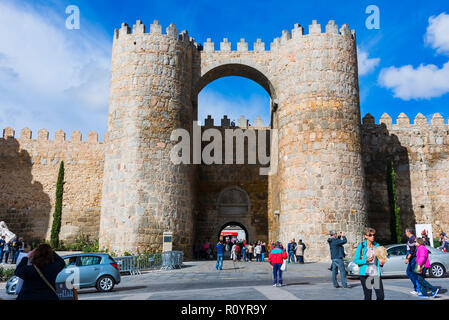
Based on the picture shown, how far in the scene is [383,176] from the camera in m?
26.3

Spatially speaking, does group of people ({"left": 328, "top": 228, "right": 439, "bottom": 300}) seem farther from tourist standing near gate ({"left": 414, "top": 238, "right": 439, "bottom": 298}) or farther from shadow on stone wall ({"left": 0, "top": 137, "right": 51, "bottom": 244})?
shadow on stone wall ({"left": 0, "top": 137, "right": 51, "bottom": 244})

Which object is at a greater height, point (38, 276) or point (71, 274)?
point (38, 276)

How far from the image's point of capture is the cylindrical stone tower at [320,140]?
20.8 meters

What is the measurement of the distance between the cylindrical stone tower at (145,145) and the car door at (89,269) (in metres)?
9.01

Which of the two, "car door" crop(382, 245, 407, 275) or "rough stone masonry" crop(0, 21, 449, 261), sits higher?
"rough stone masonry" crop(0, 21, 449, 261)

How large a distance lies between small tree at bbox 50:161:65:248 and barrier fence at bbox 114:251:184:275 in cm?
1107

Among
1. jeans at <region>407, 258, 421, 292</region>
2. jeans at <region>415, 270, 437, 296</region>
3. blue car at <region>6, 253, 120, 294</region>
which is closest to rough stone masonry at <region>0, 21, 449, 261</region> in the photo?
blue car at <region>6, 253, 120, 294</region>

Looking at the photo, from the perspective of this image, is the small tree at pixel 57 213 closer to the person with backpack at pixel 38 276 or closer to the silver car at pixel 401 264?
the silver car at pixel 401 264

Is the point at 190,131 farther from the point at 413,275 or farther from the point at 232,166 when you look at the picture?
the point at 413,275

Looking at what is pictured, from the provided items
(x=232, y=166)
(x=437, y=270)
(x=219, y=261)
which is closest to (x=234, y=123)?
(x=232, y=166)

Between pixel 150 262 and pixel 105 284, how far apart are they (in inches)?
249

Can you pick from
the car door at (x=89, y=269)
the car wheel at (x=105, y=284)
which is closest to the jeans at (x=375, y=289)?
the car wheel at (x=105, y=284)

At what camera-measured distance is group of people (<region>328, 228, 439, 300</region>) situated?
6578 mm

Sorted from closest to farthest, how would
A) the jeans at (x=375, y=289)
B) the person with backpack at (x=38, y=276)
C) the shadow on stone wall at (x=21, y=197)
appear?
the person with backpack at (x=38, y=276)
the jeans at (x=375, y=289)
the shadow on stone wall at (x=21, y=197)
